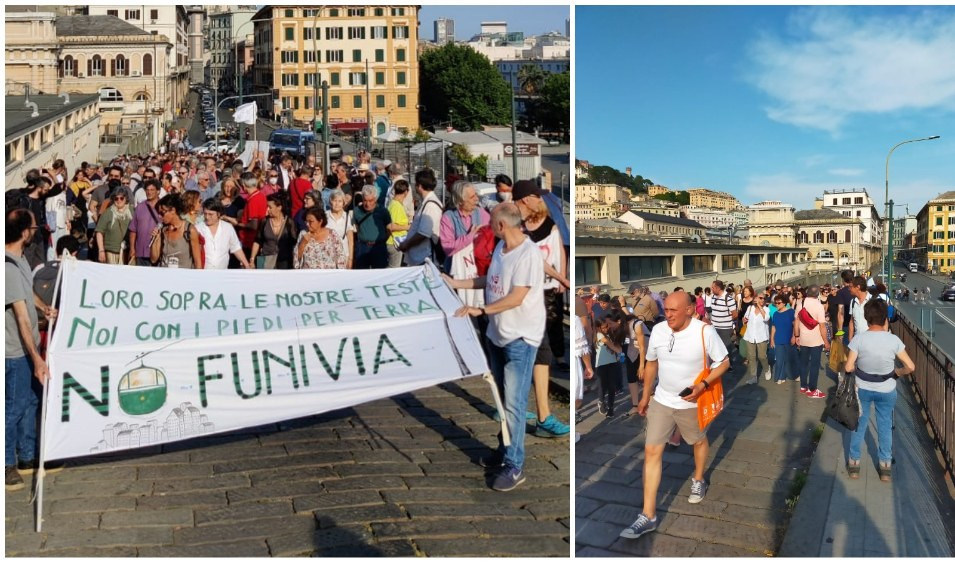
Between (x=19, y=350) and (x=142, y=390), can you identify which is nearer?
(x=142, y=390)

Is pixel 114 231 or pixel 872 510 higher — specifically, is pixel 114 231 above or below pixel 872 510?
above

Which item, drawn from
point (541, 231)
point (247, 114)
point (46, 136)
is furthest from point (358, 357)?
point (46, 136)

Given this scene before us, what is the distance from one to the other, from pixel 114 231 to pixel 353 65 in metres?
77.2

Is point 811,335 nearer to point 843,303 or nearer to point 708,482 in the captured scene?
Result: point 843,303

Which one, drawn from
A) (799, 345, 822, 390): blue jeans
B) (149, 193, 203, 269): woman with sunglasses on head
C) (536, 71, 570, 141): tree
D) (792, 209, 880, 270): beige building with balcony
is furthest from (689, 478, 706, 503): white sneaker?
(536, 71, 570, 141): tree

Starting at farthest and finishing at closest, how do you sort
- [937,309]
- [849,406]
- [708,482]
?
[937,309]
[849,406]
[708,482]

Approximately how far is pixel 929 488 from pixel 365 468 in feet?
13.2

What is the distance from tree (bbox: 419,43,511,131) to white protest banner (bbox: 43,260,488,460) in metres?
92.7

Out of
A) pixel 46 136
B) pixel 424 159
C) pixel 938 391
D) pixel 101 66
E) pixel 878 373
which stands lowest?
pixel 938 391

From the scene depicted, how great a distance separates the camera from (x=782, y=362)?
11.9m

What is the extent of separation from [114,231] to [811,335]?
7.91 metres

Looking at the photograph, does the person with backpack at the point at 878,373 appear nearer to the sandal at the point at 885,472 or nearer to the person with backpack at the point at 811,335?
the sandal at the point at 885,472

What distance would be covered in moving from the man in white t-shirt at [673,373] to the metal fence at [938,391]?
9.29 ft

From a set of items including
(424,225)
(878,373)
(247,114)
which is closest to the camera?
(878,373)
